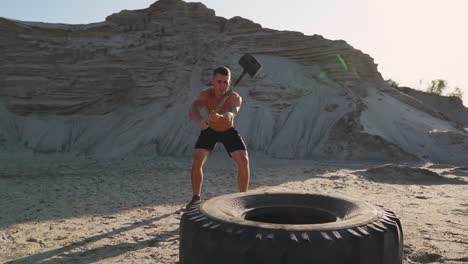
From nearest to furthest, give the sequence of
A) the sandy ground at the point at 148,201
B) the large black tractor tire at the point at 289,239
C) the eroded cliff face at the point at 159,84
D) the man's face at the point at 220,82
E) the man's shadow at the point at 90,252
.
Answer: the large black tractor tire at the point at 289,239, the man's shadow at the point at 90,252, the sandy ground at the point at 148,201, the man's face at the point at 220,82, the eroded cliff face at the point at 159,84

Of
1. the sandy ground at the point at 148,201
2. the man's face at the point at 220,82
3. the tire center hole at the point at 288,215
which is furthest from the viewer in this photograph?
the man's face at the point at 220,82

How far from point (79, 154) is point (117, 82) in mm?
3298

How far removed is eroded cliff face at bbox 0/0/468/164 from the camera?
12.4 m

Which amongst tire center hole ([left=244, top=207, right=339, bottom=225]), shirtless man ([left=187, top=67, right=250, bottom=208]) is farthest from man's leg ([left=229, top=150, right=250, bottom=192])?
tire center hole ([left=244, top=207, right=339, bottom=225])

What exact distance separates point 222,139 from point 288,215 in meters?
1.73

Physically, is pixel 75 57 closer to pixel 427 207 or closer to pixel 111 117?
pixel 111 117

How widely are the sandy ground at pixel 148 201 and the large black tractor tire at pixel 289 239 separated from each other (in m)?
1.03

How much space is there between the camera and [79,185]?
672 cm

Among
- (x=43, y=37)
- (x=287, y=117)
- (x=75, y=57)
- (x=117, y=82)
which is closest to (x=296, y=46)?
(x=287, y=117)

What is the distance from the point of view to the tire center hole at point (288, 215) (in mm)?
2699

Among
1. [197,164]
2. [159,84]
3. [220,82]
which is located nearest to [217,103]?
[220,82]

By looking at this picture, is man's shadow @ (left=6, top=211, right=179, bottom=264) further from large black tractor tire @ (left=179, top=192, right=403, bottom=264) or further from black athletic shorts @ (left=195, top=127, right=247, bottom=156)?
large black tractor tire @ (left=179, top=192, right=403, bottom=264)

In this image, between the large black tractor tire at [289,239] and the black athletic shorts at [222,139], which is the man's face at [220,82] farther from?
the large black tractor tire at [289,239]

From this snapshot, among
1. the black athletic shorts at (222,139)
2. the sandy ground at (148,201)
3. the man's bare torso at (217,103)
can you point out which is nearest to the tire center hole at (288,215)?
the sandy ground at (148,201)
